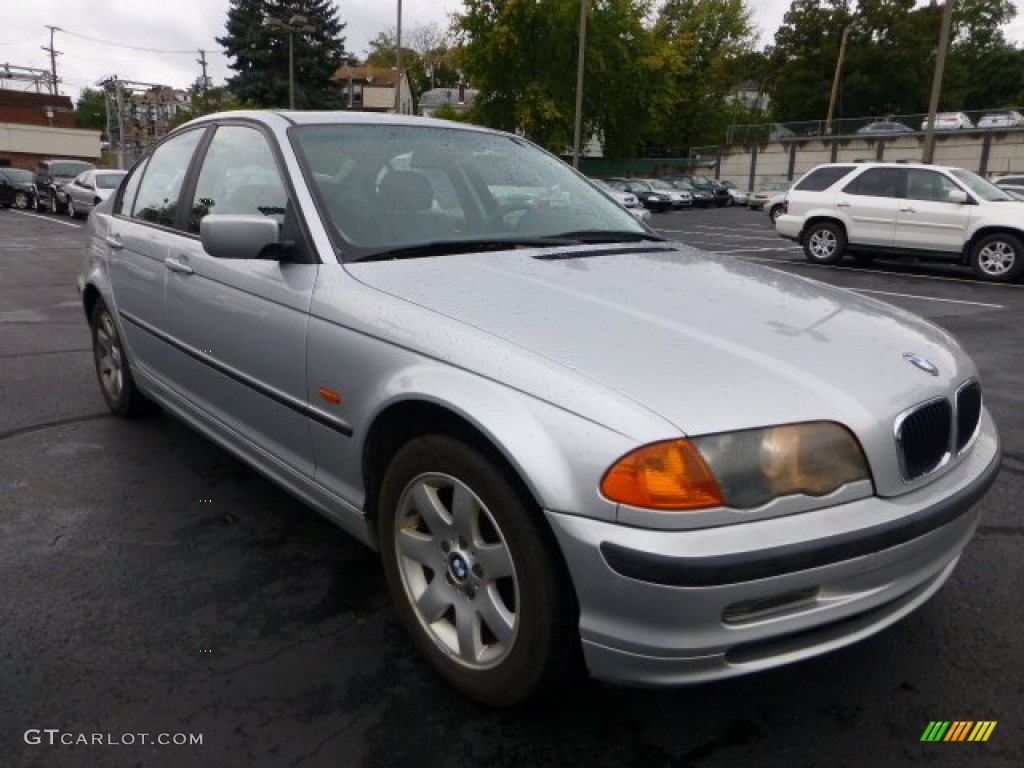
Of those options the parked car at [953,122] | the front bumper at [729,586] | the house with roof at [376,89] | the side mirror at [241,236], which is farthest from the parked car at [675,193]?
the house with roof at [376,89]

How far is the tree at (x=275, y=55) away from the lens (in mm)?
50625

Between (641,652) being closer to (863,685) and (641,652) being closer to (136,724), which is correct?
(863,685)

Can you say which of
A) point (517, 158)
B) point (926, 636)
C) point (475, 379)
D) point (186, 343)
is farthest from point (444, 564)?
point (517, 158)

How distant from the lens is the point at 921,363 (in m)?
2.26

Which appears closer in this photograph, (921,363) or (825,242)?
(921,363)

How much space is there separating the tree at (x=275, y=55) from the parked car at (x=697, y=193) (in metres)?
24.7

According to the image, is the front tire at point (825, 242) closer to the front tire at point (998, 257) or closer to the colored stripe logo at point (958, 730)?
the front tire at point (998, 257)

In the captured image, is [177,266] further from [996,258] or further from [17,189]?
[17,189]

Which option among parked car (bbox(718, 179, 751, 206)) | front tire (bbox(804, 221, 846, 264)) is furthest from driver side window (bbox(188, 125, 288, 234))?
parked car (bbox(718, 179, 751, 206))

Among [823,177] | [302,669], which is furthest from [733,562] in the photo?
[823,177]

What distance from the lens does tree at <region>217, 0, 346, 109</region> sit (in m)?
50.6

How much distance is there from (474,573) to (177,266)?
2045mm

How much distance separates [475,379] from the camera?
6.72ft

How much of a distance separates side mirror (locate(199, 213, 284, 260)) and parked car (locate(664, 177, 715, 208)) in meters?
34.6
